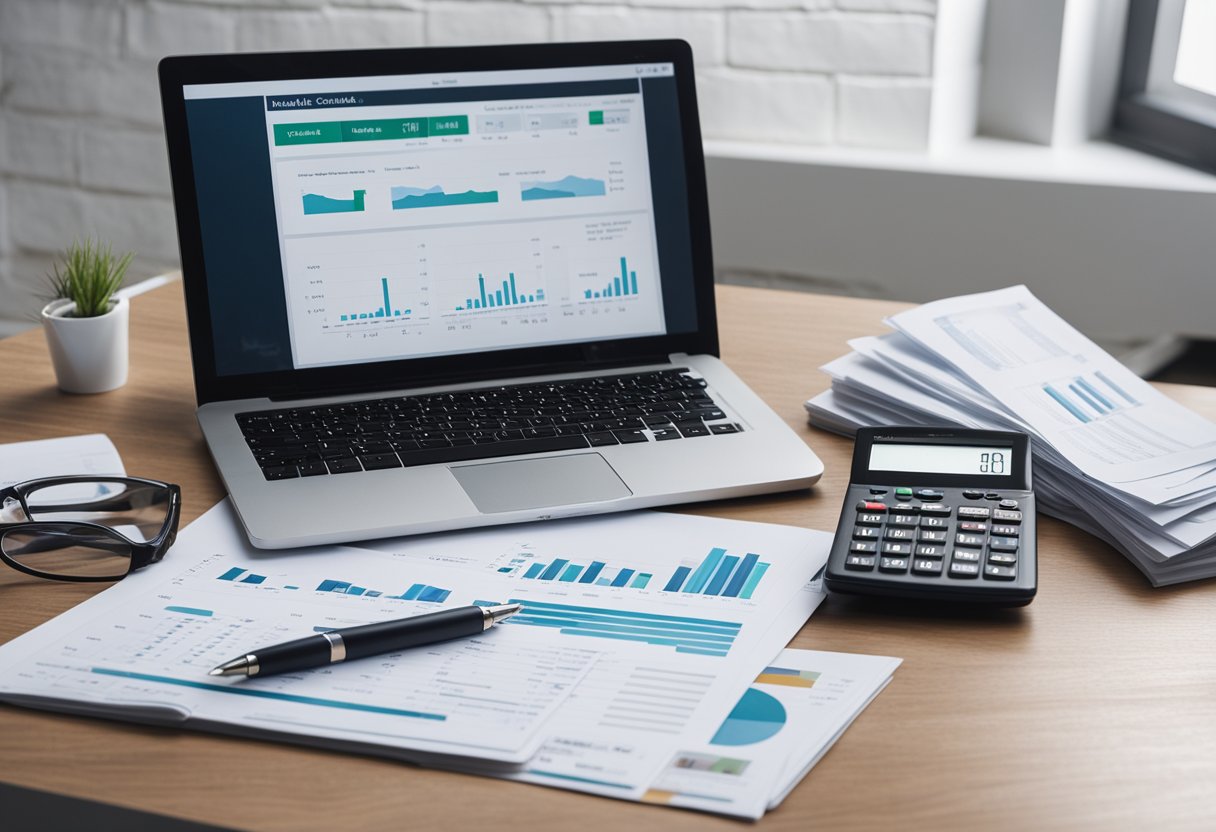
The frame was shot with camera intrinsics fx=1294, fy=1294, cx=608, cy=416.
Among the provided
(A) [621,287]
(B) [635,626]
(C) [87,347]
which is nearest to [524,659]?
(B) [635,626]

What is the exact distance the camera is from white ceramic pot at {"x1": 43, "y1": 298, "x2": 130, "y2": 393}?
3.37ft

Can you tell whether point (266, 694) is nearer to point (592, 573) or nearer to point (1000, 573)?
point (592, 573)

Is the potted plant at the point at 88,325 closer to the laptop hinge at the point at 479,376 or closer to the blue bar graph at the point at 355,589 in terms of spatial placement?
the laptop hinge at the point at 479,376

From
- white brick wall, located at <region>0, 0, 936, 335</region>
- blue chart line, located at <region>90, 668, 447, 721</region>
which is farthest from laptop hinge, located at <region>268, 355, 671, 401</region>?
white brick wall, located at <region>0, 0, 936, 335</region>

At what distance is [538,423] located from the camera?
0.94 m

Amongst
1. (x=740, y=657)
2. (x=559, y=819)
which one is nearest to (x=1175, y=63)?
(x=740, y=657)

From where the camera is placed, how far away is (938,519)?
0.78m

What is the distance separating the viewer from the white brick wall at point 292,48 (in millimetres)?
1576

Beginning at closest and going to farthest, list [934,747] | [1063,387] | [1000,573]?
1. [934,747]
2. [1000,573]
3. [1063,387]

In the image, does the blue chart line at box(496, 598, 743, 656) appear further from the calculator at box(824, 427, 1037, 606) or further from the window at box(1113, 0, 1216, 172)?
the window at box(1113, 0, 1216, 172)

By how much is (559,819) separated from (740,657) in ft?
0.51

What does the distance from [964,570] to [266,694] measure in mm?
384

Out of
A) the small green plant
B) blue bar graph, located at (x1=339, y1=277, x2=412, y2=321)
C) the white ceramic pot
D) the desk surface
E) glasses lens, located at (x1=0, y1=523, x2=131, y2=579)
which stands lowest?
the desk surface

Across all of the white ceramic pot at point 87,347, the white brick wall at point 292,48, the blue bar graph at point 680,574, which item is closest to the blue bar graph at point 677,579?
the blue bar graph at point 680,574
